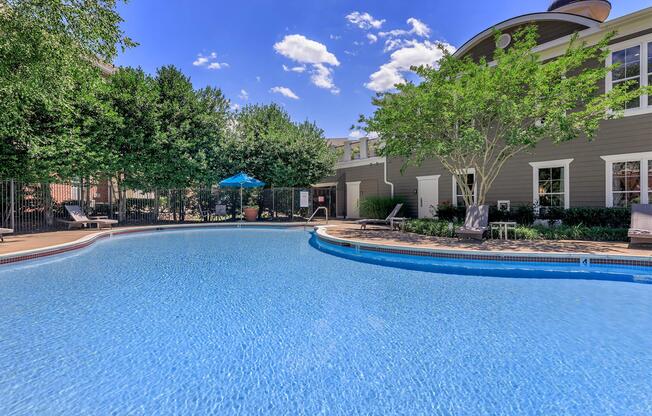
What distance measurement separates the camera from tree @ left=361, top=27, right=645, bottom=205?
843cm

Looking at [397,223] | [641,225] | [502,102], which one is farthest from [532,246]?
[397,223]

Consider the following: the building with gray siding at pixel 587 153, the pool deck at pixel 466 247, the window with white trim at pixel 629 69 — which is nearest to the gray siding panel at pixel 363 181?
the building with gray siding at pixel 587 153

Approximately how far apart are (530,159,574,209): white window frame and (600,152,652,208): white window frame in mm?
951

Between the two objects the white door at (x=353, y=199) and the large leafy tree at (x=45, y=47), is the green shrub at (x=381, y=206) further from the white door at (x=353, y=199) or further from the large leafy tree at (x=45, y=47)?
the large leafy tree at (x=45, y=47)

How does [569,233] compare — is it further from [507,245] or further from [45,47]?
[45,47]

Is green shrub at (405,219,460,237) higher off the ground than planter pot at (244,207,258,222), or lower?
lower

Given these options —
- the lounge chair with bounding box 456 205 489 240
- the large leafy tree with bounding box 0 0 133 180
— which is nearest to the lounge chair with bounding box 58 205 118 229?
the large leafy tree with bounding box 0 0 133 180

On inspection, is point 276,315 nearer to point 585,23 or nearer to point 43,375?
point 43,375

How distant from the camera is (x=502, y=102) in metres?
8.48

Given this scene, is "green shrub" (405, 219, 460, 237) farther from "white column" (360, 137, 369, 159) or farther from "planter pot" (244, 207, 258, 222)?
"planter pot" (244, 207, 258, 222)

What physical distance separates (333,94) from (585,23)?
585 inches

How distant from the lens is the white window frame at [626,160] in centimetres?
943

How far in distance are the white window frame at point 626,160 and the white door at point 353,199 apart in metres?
11.1

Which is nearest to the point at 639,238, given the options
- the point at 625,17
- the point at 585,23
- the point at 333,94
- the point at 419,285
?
the point at 419,285
